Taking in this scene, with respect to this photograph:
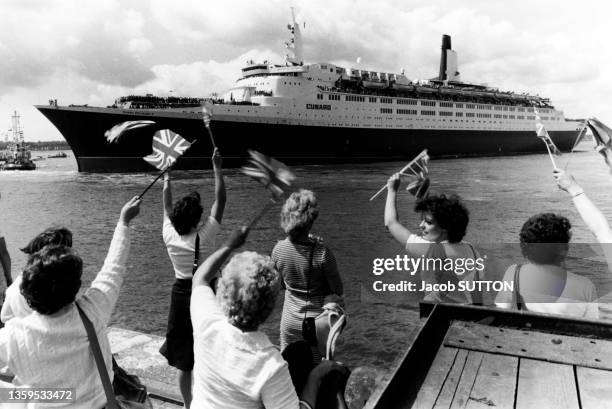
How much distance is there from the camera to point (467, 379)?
6.95 ft

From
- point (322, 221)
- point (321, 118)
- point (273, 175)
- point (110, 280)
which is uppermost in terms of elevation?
point (321, 118)

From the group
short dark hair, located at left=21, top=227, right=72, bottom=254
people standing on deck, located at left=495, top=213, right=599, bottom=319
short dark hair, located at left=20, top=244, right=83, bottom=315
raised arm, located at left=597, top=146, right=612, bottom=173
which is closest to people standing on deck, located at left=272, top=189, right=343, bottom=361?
people standing on deck, located at left=495, top=213, right=599, bottom=319

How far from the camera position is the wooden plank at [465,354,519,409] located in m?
1.93

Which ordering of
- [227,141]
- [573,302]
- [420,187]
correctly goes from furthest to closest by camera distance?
[227,141] < [420,187] < [573,302]

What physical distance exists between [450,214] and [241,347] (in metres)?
1.58

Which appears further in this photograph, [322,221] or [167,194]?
[322,221]

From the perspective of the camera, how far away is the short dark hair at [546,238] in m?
2.43

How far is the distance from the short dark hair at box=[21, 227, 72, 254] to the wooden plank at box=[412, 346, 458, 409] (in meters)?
1.78

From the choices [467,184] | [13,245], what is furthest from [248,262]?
[467,184]

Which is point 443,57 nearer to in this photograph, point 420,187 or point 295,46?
point 295,46

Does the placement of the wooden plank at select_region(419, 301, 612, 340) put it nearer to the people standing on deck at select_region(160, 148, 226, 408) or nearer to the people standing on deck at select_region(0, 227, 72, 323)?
the people standing on deck at select_region(160, 148, 226, 408)

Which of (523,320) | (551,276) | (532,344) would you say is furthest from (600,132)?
(532,344)

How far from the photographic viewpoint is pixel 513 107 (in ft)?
191

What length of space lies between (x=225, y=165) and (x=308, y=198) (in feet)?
104
